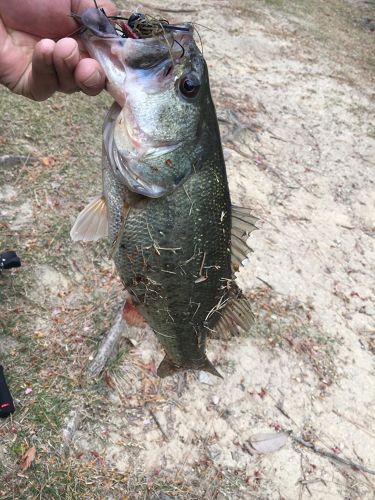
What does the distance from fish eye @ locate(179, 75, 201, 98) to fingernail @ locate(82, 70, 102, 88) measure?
301mm

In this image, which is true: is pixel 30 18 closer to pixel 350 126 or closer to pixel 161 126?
pixel 161 126

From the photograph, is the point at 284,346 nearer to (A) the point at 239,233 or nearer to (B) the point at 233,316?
(B) the point at 233,316

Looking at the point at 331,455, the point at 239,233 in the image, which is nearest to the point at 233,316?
the point at 239,233

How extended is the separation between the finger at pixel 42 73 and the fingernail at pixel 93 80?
19 cm

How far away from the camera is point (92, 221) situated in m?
1.96

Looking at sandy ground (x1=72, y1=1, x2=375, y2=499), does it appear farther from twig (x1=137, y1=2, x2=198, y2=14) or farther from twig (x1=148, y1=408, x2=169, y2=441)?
twig (x1=137, y1=2, x2=198, y2=14)

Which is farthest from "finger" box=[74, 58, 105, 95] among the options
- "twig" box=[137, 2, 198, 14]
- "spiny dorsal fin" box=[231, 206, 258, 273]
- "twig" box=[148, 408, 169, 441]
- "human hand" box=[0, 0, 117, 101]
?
"twig" box=[137, 2, 198, 14]

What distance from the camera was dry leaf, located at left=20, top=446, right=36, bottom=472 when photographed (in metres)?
2.51

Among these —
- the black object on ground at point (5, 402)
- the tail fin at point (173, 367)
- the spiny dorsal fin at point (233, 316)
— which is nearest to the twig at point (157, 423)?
the tail fin at point (173, 367)

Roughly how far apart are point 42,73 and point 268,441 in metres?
2.51

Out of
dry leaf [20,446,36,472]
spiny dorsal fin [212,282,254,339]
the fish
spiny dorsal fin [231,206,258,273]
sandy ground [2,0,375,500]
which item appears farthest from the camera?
sandy ground [2,0,375,500]

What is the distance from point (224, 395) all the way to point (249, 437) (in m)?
0.31

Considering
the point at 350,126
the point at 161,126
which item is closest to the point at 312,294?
the point at 161,126

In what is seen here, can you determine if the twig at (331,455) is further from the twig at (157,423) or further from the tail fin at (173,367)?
the tail fin at (173,367)
